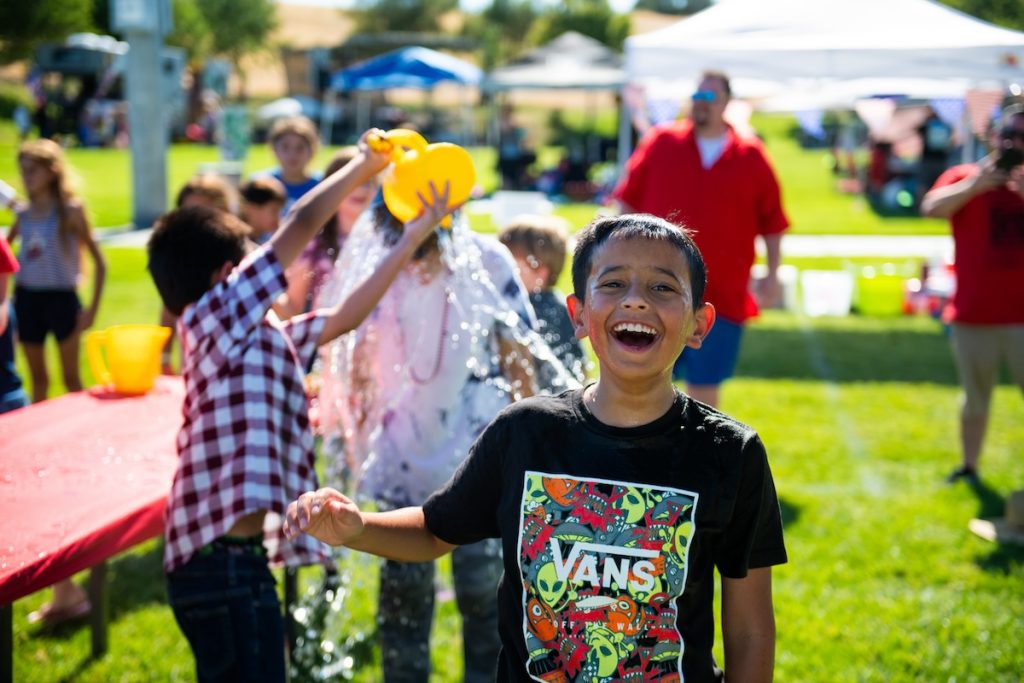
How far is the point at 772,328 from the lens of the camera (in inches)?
393

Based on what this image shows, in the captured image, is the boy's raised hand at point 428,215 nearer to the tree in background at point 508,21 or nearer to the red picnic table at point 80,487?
the red picnic table at point 80,487

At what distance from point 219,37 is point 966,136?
63284 millimetres

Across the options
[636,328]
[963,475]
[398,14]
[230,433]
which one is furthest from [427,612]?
[398,14]

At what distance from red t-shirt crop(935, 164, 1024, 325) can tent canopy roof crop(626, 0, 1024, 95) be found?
1.54m

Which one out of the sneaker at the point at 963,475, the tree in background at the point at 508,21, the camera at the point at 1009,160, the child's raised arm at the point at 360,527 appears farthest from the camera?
the tree in background at the point at 508,21

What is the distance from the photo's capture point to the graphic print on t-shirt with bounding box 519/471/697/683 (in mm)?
1690

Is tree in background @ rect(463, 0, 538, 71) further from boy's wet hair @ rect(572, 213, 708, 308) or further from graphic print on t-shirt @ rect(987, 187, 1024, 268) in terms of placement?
boy's wet hair @ rect(572, 213, 708, 308)

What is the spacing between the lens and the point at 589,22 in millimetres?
60562

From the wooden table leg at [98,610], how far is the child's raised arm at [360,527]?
202 cm

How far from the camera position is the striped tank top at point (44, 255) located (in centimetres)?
562

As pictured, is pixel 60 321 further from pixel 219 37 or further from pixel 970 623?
pixel 219 37

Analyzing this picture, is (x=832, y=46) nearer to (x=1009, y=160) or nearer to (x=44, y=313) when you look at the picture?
(x=1009, y=160)

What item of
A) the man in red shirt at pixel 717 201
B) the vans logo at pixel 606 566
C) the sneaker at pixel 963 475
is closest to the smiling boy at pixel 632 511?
the vans logo at pixel 606 566

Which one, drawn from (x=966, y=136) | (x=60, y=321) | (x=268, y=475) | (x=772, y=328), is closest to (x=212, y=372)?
(x=268, y=475)
